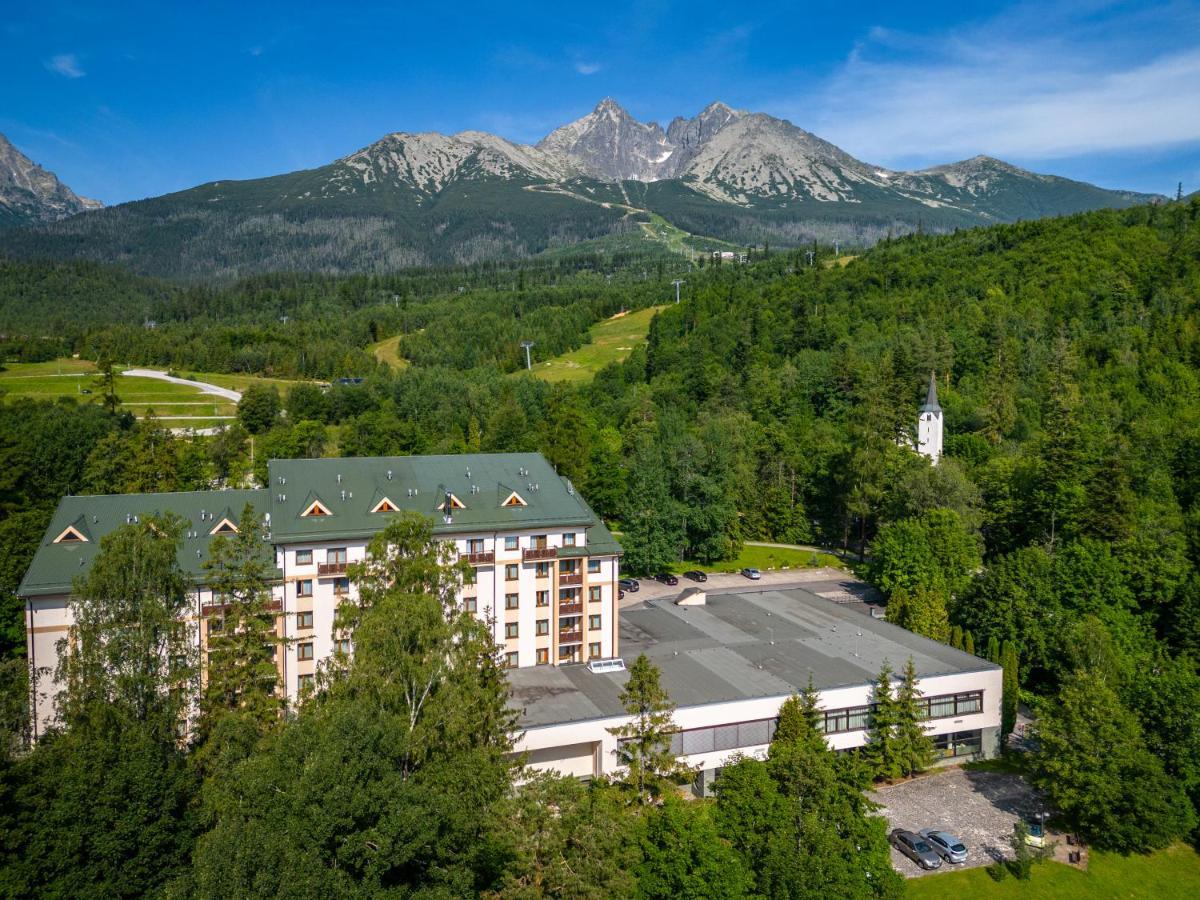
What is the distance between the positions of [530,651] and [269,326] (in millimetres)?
144225

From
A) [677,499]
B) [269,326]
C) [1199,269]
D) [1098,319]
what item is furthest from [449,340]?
[1199,269]

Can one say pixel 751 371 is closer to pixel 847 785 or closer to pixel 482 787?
pixel 847 785

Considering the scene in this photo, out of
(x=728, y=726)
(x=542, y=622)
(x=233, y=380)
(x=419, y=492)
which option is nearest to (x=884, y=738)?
(x=728, y=726)

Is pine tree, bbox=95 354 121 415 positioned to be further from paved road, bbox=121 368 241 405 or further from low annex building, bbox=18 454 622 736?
low annex building, bbox=18 454 622 736

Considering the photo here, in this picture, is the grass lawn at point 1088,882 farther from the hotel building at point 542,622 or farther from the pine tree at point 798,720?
the hotel building at point 542,622

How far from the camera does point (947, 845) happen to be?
115 feet

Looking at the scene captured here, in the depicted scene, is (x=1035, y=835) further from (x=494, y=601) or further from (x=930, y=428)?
(x=930, y=428)

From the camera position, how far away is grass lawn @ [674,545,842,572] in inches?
3024

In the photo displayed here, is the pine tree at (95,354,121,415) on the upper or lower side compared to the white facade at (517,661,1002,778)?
upper

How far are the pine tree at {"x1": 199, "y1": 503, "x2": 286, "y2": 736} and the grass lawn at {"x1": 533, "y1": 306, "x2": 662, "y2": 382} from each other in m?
99.9

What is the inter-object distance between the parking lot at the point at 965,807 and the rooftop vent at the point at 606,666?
14005 millimetres

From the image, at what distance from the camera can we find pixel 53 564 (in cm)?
4144

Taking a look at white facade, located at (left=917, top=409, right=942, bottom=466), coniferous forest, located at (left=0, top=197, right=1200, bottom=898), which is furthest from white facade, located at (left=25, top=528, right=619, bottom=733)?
white facade, located at (left=917, top=409, right=942, bottom=466)

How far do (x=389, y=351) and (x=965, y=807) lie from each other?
141 metres
